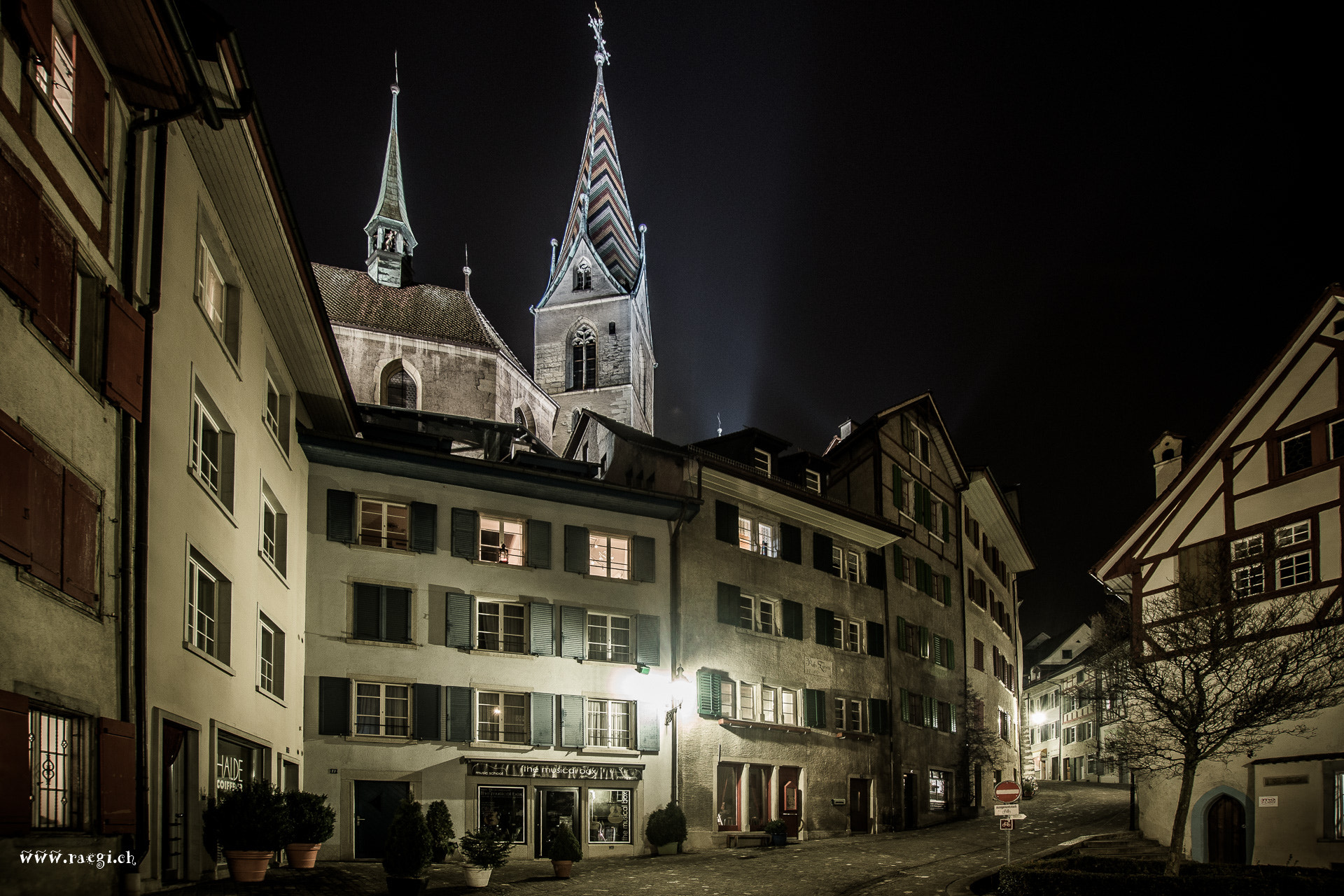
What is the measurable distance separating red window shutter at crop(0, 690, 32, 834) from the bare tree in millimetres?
17752

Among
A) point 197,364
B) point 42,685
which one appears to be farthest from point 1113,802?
point 42,685

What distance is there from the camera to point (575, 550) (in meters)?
28.8

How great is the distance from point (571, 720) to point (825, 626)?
33.8 ft

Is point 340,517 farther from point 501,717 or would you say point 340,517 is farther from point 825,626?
point 825,626

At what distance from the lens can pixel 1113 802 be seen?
143ft

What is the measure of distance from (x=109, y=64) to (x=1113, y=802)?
41624mm

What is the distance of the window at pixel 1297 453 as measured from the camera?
24.8 m

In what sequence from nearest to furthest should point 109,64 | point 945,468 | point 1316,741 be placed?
1. point 109,64
2. point 1316,741
3. point 945,468

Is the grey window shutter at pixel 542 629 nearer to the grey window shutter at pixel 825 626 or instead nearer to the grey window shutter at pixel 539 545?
the grey window shutter at pixel 539 545

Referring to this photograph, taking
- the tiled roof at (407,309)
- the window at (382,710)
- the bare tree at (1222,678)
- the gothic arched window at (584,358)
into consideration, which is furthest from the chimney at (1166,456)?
the gothic arched window at (584,358)

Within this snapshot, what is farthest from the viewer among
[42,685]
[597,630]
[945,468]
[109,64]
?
[945,468]

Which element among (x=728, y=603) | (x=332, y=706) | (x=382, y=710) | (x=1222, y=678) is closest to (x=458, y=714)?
(x=382, y=710)

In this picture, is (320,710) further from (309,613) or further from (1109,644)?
(1109,644)

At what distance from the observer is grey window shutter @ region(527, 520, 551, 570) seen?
2802cm
